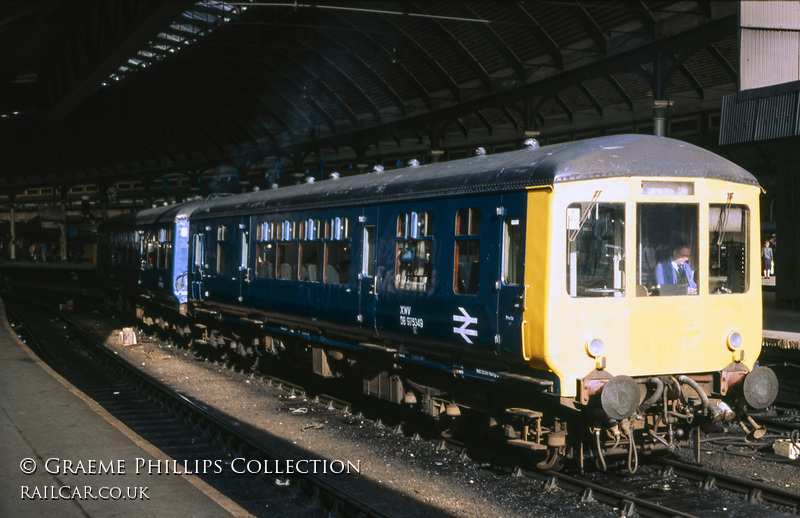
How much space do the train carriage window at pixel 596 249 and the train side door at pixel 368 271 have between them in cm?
342

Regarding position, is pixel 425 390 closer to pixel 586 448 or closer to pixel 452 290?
pixel 452 290

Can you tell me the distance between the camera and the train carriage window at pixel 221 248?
53.7 feet

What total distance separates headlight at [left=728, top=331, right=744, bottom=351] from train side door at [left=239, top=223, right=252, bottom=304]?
28.6 ft

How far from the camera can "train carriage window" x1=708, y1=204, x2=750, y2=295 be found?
841cm

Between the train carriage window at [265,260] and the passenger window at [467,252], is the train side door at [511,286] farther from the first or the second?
the train carriage window at [265,260]

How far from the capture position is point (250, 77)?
29.8 metres

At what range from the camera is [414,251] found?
10016mm

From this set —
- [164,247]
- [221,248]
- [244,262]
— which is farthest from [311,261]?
[164,247]

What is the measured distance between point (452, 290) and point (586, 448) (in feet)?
6.97

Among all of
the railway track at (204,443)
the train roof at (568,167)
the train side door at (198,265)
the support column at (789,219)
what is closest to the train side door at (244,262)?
the railway track at (204,443)

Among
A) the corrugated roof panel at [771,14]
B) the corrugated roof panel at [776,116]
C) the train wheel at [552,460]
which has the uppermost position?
the corrugated roof panel at [771,14]

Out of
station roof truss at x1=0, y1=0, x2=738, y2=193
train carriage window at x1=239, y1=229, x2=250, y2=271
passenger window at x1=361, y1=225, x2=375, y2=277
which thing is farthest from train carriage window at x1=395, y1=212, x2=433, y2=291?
train carriage window at x1=239, y1=229, x2=250, y2=271

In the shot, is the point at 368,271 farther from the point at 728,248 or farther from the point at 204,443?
the point at 728,248

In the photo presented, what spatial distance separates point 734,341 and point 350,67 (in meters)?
19.4
